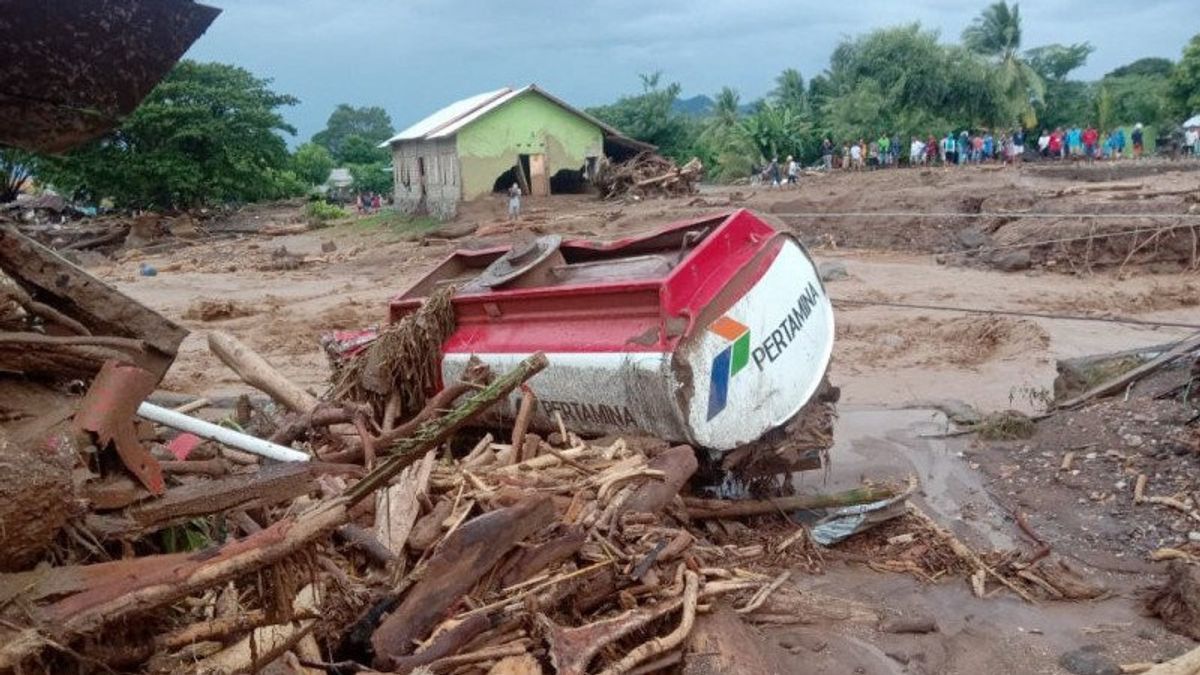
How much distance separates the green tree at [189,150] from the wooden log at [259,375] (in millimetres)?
31474

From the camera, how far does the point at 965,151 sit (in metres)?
36.2

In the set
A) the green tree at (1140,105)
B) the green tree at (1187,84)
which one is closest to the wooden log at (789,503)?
the green tree at (1187,84)

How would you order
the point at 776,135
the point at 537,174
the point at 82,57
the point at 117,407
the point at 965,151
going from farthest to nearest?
the point at 776,135 < the point at 965,151 < the point at 537,174 < the point at 117,407 < the point at 82,57

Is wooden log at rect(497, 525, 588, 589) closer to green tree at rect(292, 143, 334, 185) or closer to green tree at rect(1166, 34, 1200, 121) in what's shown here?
green tree at rect(1166, 34, 1200, 121)

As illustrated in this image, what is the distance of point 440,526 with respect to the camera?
3805 mm

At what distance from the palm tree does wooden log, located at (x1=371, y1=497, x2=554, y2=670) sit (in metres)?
44.1

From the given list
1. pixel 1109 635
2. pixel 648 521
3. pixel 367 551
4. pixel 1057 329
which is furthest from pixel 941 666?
pixel 1057 329

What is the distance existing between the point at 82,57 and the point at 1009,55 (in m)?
51.9

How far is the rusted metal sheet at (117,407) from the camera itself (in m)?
2.43

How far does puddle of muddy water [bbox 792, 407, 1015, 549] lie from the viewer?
6648 millimetres

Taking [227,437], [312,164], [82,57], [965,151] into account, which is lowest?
[227,437]

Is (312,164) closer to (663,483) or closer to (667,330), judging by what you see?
(667,330)

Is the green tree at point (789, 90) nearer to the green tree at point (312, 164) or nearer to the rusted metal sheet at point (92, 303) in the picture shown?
the green tree at point (312, 164)

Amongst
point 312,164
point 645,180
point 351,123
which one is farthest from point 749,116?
point 351,123
